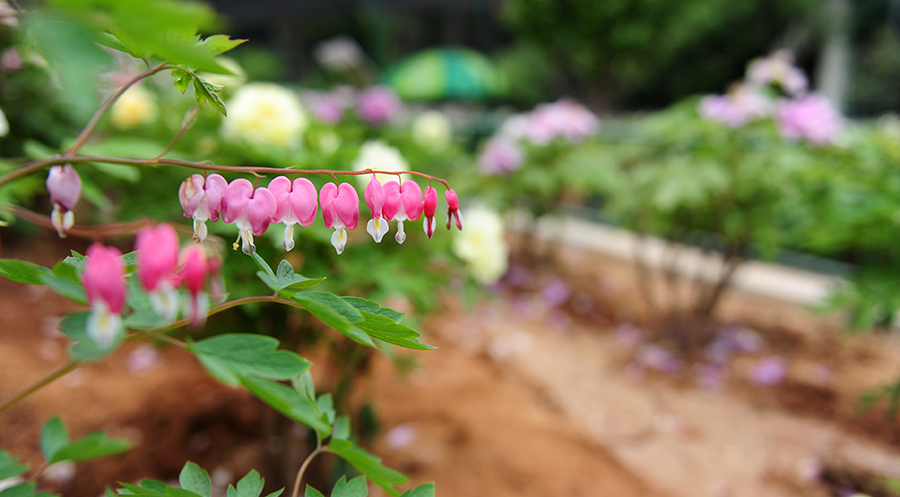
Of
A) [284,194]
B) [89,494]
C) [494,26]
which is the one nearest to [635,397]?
[89,494]

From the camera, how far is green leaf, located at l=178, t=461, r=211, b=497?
0.61 meters

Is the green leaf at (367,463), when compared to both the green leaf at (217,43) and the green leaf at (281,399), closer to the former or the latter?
the green leaf at (281,399)

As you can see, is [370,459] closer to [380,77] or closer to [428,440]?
[428,440]

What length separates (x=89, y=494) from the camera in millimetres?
1583

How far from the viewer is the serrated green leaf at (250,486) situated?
2.02ft

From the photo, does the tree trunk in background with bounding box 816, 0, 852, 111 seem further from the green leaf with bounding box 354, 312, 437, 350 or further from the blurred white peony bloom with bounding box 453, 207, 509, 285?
the green leaf with bounding box 354, 312, 437, 350

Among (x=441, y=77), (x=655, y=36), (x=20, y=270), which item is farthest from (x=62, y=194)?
(x=655, y=36)

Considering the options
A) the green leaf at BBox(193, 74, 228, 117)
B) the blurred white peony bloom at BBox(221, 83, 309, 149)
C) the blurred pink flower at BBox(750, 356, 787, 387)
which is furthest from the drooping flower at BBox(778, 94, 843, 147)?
the green leaf at BBox(193, 74, 228, 117)

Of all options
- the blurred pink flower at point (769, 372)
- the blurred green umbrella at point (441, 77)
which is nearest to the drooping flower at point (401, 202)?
the blurred pink flower at point (769, 372)

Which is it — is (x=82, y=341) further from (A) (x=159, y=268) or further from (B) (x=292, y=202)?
(B) (x=292, y=202)

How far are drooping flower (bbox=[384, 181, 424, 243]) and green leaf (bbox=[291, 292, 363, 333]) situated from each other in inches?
4.9

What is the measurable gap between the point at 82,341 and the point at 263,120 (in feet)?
4.78

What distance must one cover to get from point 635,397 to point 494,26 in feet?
62.4

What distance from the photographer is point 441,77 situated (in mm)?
9078
